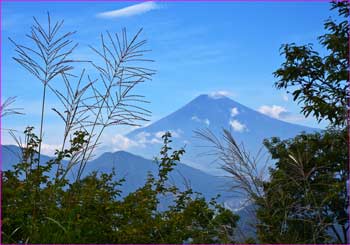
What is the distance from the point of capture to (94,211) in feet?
16.8

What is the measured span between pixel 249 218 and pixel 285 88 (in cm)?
573

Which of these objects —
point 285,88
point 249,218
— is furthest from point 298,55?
point 249,218

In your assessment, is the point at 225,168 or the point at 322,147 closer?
the point at 225,168

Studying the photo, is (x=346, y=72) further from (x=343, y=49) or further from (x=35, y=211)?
(x=35, y=211)

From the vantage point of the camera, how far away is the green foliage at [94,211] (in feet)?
14.9

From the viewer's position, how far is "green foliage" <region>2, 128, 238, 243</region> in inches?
179

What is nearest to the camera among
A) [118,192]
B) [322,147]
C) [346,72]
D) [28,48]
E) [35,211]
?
[35,211]

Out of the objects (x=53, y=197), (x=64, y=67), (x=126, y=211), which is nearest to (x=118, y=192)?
(x=126, y=211)

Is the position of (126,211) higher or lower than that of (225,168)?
lower

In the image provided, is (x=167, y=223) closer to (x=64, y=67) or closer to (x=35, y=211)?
(x=35, y=211)

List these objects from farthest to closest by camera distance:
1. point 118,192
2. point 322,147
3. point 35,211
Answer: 1. point 322,147
2. point 118,192
3. point 35,211

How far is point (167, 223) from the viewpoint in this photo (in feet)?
17.2

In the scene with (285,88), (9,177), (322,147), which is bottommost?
(9,177)

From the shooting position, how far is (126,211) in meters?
5.24
